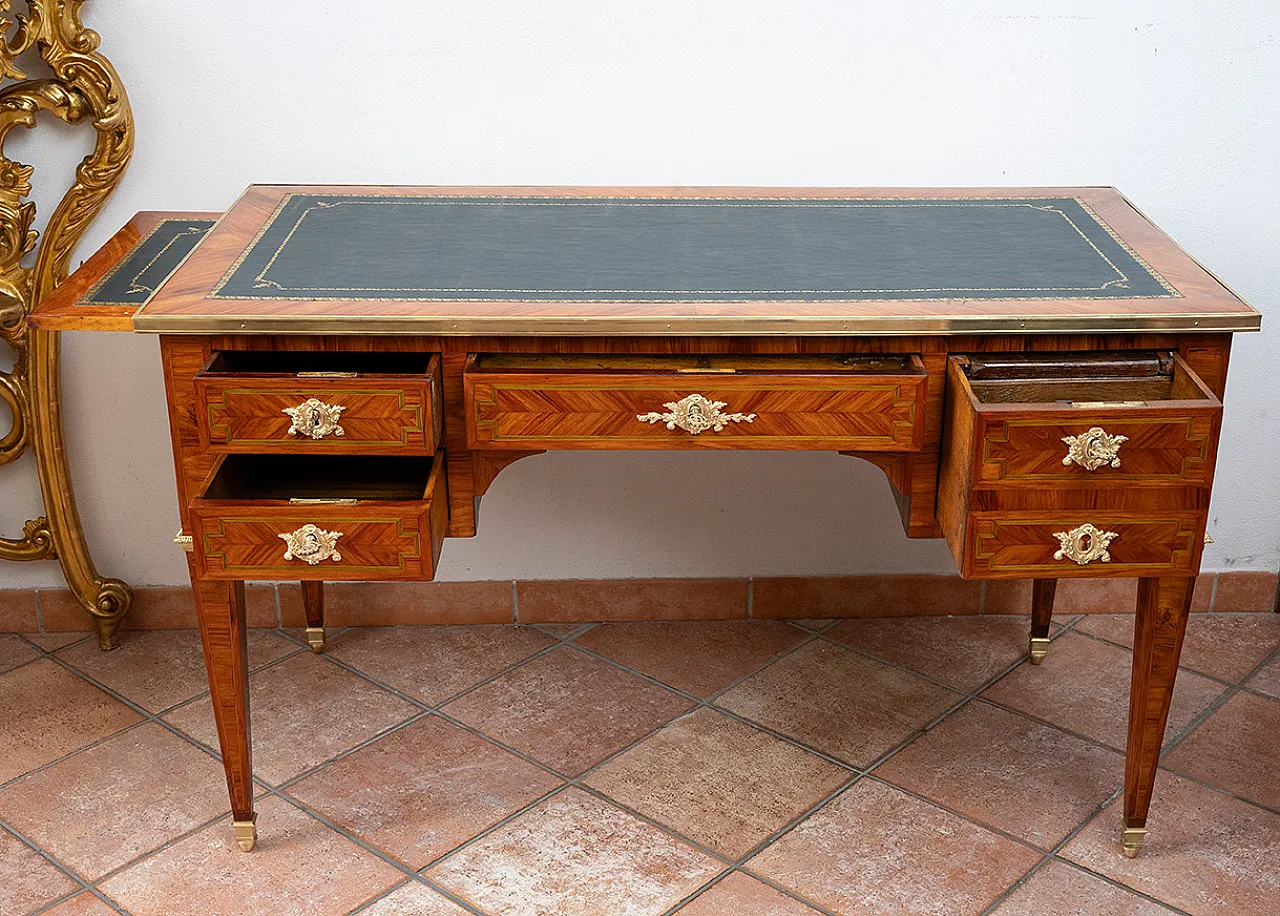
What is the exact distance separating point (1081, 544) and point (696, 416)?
1.82 feet

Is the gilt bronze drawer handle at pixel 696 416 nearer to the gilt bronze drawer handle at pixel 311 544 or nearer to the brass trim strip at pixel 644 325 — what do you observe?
the brass trim strip at pixel 644 325

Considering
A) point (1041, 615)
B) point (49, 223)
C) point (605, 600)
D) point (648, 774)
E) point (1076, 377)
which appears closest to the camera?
point (1076, 377)

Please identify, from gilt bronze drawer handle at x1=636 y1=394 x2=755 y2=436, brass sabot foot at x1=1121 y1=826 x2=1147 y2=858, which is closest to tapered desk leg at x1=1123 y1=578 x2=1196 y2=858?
brass sabot foot at x1=1121 y1=826 x2=1147 y2=858

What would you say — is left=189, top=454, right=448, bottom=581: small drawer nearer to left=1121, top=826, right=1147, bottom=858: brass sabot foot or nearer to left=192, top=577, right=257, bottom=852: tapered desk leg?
left=192, top=577, right=257, bottom=852: tapered desk leg

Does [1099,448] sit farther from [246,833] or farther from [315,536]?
[246,833]

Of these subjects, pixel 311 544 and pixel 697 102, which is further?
pixel 697 102

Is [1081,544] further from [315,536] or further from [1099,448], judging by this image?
[315,536]

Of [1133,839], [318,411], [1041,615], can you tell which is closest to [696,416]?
[318,411]

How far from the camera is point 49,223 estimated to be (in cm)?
250

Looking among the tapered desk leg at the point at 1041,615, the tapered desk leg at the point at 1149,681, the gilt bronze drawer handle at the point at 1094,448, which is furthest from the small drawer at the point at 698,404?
the tapered desk leg at the point at 1041,615

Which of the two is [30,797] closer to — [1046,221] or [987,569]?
[987,569]

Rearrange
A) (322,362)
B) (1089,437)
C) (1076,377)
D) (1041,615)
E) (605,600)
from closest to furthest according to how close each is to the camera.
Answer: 1. (1089,437)
2. (1076,377)
3. (322,362)
4. (1041,615)
5. (605,600)

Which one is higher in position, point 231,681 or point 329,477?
point 329,477

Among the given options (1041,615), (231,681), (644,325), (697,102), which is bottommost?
(1041,615)
